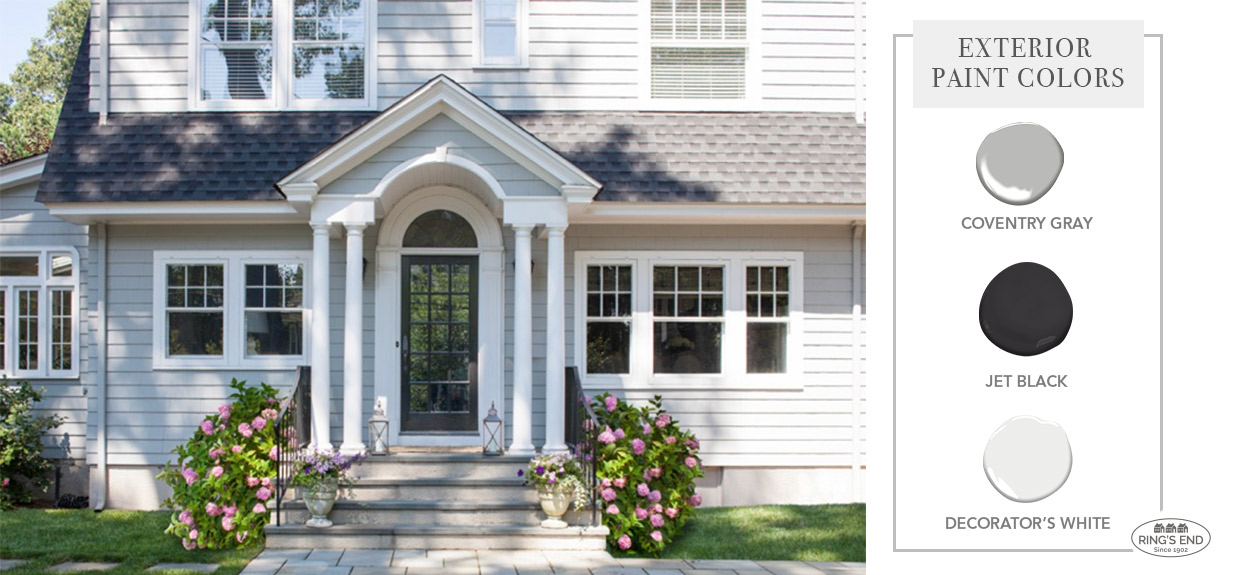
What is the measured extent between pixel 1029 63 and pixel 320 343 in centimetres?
812

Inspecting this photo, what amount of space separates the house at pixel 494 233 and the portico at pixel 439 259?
3cm

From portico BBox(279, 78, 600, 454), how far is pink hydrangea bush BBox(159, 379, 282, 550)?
0.54 metres

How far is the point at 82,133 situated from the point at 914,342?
10.4m

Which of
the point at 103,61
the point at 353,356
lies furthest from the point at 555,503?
the point at 103,61

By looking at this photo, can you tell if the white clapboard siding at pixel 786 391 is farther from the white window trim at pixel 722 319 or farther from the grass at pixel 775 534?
the grass at pixel 775 534

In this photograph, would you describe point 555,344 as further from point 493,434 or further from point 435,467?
point 435,467

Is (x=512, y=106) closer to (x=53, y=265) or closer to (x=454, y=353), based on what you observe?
(x=454, y=353)

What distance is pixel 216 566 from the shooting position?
6.99 meters

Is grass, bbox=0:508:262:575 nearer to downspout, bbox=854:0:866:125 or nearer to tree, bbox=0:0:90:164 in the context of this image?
downspout, bbox=854:0:866:125

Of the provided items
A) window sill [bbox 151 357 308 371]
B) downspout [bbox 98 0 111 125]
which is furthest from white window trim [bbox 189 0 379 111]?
window sill [bbox 151 357 308 371]

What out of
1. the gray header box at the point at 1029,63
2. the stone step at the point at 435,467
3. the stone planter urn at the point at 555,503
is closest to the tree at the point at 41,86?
the stone step at the point at 435,467

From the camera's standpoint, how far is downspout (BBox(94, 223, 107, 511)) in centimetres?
959

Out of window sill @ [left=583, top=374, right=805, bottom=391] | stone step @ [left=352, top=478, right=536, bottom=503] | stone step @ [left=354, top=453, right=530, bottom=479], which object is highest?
window sill @ [left=583, top=374, right=805, bottom=391]

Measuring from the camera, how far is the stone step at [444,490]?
8141mm
